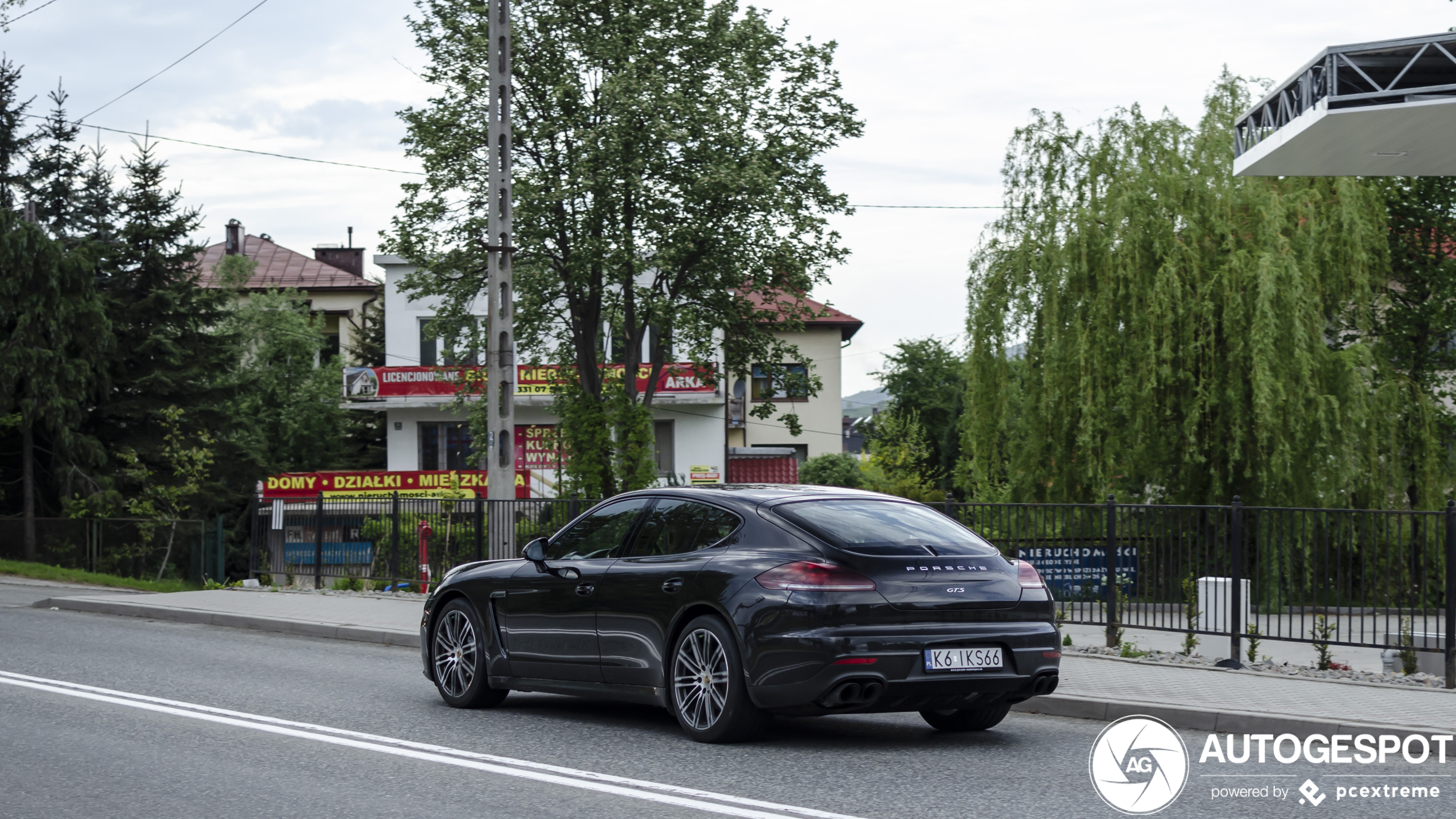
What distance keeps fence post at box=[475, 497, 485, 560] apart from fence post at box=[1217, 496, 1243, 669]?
10.4 metres

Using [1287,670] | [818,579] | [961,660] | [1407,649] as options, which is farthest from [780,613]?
[1407,649]

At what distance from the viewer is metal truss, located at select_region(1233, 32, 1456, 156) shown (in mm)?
16797

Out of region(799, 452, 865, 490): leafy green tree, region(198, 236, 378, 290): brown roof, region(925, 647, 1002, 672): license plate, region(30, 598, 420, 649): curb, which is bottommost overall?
region(30, 598, 420, 649): curb

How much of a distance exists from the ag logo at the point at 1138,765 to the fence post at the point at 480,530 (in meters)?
12.0

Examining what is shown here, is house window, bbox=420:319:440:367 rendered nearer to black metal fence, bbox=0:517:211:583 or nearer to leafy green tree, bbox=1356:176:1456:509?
black metal fence, bbox=0:517:211:583

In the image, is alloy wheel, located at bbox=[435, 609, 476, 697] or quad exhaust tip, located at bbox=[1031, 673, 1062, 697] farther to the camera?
alloy wheel, located at bbox=[435, 609, 476, 697]

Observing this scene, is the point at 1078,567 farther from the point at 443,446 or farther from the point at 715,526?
the point at 443,446

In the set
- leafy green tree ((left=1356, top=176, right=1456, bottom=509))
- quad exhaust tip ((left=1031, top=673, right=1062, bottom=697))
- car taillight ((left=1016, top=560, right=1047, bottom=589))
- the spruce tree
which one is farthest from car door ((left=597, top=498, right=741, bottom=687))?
the spruce tree

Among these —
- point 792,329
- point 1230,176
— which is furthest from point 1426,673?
point 792,329

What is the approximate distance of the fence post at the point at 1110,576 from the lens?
13094 mm

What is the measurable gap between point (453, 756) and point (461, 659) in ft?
7.16

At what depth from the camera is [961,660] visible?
24.4 feet

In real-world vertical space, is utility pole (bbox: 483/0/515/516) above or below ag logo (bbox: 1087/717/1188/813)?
above

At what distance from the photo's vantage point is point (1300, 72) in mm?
17984
